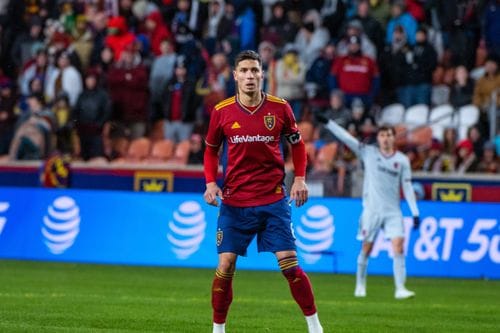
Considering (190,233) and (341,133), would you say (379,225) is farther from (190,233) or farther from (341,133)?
(190,233)

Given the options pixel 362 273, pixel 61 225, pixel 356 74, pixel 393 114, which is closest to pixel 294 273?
pixel 362 273

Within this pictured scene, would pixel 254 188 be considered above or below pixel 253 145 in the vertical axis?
below

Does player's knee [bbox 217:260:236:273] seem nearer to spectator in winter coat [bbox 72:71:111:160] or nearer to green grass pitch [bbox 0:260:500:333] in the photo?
green grass pitch [bbox 0:260:500:333]

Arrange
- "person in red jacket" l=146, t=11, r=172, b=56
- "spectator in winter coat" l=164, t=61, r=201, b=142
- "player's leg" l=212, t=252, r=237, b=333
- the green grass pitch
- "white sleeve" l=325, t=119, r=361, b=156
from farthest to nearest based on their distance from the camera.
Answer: "person in red jacket" l=146, t=11, r=172, b=56
"spectator in winter coat" l=164, t=61, r=201, b=142
"white sleeve" l=325, t=119, r=361, b=156
the green grass pitch
"player's leg" l=212, t=252, r=237, b=333

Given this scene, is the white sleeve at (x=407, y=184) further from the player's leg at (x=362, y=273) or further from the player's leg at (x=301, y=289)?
the player's leg at (x=301, y=289)

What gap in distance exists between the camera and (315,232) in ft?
70.6

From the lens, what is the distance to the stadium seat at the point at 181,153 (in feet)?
86.2

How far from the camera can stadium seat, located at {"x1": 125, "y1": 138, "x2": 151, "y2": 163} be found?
27.0 metres

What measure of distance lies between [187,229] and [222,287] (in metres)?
11.4

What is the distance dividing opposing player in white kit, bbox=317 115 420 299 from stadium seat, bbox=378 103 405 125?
27.3 feet

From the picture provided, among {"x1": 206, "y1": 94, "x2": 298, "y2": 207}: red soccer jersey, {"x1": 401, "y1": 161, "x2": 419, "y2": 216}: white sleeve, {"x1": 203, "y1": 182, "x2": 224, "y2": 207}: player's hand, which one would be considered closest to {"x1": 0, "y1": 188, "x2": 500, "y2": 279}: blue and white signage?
{"x1": 401, "y1": 161, "x2": 419, "y2": 216}: white sleeve

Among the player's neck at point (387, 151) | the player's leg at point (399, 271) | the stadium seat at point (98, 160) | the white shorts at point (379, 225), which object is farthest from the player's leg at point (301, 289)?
the stadium seat at point (98, 160)

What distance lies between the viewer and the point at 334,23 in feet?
89.7

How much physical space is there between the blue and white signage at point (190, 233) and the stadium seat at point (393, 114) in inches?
Result: 186
